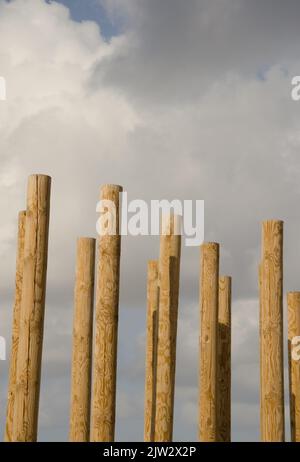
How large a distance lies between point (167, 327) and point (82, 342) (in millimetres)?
1297

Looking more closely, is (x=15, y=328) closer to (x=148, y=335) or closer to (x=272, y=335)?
(x=148, y=335)

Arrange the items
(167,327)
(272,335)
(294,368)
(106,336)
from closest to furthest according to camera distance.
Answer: (106,336) → (272,335) → (167,327) → (294,368)

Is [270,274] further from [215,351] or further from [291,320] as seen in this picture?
[291,320]

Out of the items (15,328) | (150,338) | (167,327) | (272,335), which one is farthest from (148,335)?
(272,335)

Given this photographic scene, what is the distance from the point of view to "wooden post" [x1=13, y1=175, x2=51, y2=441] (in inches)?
412

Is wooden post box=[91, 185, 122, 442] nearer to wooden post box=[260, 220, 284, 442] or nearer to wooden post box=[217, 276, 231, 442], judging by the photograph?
wooden post box=[260, 220, 284, 442]

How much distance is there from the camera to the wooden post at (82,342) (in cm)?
1292

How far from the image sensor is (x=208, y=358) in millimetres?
12812

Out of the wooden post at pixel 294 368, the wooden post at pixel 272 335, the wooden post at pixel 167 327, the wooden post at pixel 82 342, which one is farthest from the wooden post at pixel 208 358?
the wooden post at pixel 294 368

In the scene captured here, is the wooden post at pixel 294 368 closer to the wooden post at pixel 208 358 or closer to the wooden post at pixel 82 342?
the wooden post at pixel 208 358

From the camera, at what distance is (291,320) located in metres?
14.9

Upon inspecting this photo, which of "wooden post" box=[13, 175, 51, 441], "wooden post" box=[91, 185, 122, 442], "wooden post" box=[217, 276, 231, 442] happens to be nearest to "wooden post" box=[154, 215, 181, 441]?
"wooden post" box=[217, 276, 231, 442]

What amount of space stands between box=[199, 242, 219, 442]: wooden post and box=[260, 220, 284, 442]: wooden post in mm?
761
